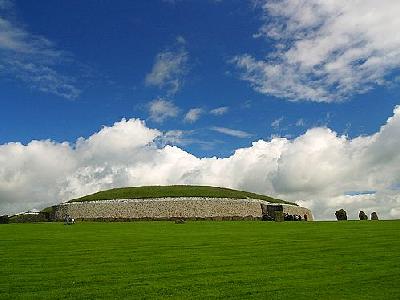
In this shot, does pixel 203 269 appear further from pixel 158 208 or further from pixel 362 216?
pixel 158 208

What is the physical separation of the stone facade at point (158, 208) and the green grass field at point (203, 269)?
44.8 m

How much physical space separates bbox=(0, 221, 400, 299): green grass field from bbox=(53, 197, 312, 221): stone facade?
44.8 meters

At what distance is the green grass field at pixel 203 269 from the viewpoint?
13492 millimetres

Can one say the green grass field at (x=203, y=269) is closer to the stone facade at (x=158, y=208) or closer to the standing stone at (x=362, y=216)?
the standing stone at (x=362, y=216)

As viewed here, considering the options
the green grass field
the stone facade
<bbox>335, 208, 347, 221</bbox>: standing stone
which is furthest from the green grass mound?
the green grass field

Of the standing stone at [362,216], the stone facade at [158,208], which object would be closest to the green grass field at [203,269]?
the standing stone at [362,216]

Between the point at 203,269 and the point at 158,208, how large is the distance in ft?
178

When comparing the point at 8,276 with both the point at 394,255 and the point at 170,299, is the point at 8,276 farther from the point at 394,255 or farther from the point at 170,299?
the point at 394,255

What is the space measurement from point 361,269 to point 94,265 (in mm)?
9935

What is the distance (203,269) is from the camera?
16609 mm

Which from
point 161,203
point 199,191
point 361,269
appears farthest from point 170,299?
point 199,191

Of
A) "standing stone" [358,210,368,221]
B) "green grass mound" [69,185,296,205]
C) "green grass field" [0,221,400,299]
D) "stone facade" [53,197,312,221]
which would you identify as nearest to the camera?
"green grass field" [0,221,400,299]

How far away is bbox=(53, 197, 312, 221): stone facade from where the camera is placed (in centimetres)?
7000

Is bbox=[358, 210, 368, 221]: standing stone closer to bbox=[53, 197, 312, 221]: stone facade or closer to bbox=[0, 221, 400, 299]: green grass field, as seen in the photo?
bbox=[53, 197, 312, 221]: stone facade
